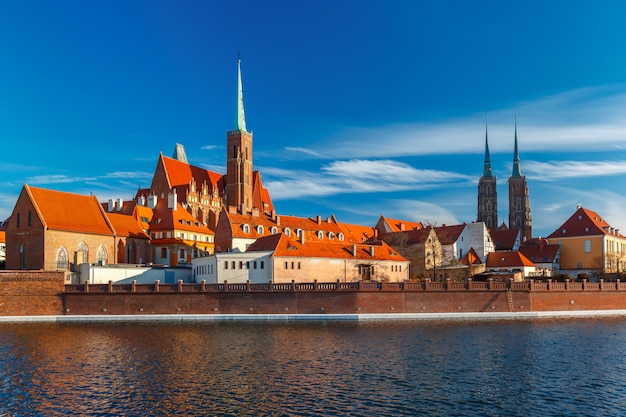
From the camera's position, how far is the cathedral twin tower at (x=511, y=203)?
188 meters

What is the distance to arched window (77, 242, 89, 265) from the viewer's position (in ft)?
280

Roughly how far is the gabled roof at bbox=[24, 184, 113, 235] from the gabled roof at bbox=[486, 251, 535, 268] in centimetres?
6105

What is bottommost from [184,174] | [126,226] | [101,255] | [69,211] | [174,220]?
[101,255]

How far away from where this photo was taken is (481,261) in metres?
109

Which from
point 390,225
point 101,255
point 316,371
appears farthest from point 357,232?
point 316,371

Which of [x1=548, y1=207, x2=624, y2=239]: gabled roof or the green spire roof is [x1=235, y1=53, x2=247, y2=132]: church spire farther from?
[x1=548, y1=207, x2=624, y2=239]: gabled roof

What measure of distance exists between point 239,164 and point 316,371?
92575mm

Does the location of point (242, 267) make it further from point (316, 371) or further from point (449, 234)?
point (449, 234)

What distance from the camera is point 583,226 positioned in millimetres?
115250

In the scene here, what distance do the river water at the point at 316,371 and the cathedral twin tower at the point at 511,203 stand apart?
133478 millimetres

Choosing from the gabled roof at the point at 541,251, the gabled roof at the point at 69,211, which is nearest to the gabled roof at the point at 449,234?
the gabled roof at the point at 541,251

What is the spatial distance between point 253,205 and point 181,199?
69.5ft

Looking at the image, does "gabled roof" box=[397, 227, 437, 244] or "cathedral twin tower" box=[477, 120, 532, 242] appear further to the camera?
"cathedral twin tower" box=[477, 120, 532, 242]

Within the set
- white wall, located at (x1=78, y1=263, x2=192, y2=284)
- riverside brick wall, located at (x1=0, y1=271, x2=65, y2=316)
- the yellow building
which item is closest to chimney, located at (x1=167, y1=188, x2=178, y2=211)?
white wall, located at (x1=78, y1=263, x2=192, y2=284)
